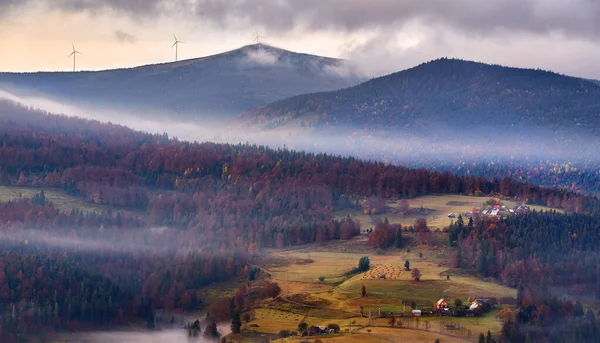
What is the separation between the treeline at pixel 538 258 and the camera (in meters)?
175

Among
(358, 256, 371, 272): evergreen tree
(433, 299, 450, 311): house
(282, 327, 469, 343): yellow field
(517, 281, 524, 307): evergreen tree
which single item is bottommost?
(282, 327, 469, 343): yellow field

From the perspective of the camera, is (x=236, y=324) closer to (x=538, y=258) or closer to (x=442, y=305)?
(x=442, y=305)

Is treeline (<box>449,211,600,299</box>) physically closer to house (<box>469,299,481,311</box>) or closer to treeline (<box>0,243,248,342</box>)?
house (<box>469,299,481,311</box>)

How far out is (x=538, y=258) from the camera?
18462 centimetres

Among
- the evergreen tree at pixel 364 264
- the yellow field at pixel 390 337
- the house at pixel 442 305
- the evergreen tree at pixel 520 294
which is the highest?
the evergreen tree at pixel 364 264

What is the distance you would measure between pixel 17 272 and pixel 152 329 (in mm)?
23359

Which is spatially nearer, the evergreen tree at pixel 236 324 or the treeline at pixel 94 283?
the evergreen tree at pixel 236 324

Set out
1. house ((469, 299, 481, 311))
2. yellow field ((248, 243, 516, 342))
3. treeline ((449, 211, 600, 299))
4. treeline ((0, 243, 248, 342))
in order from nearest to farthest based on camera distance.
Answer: yellow field ((248, 243, 516, 342)) → house ((469, 299, 481, 311)) → treeline ((0, 243, 248, 342)) → treeline ((449, 211, 600, 299))

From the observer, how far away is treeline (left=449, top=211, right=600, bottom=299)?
174875 millimetres

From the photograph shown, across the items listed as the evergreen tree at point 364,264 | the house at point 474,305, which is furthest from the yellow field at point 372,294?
the house at point 474,305

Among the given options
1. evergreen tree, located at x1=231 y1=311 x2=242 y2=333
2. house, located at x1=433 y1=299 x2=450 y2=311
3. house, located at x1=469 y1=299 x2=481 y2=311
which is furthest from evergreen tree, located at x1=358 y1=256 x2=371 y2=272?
evergreen tree, located at x1=231 y1=311 x2=242 y2=333

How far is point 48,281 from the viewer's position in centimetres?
17000

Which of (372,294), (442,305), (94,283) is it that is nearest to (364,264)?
(372,294)

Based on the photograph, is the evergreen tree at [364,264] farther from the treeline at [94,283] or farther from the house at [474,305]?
the house at [474,305]
